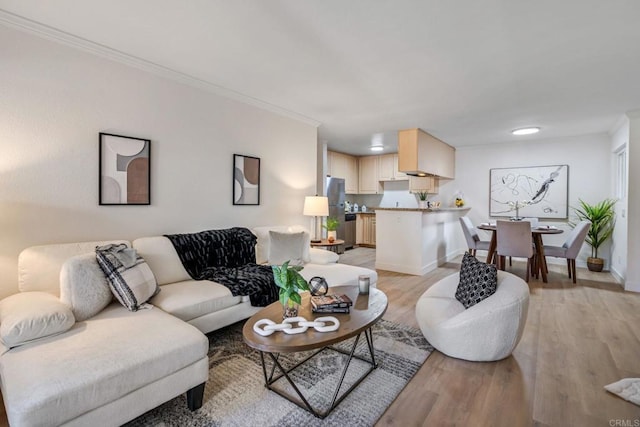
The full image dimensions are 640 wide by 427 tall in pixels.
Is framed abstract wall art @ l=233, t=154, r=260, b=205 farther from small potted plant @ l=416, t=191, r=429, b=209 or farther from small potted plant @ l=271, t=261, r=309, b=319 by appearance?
small potted plant @ l=416, t=191, r=429, b=209

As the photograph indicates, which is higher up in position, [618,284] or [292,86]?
[292,86]

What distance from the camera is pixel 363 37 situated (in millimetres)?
2264

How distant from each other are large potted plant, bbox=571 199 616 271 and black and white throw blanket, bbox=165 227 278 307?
17.4 ft

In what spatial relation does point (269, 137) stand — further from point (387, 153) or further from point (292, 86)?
point (387, 153)

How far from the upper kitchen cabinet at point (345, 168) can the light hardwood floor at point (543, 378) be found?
4256mm

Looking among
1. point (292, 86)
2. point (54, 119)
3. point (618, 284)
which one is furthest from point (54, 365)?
point (618, 284)

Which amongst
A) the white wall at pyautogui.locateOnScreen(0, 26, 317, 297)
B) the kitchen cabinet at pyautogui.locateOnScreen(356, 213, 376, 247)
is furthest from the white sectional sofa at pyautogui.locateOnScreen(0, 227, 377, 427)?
the kitchen cabinet at pyautogui.locateOnScreen(356, 213, 376, 247)

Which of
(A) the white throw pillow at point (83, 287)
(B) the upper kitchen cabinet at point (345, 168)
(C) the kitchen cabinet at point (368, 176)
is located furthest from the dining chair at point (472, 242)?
(A) the white throw pillow at point (83, 287)

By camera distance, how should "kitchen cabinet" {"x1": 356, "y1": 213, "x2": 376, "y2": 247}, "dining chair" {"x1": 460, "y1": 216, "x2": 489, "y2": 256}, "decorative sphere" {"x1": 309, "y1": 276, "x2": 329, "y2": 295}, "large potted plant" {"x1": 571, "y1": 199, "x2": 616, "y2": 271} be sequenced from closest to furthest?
"decorative sphere" {"x1": 309, "y1": 276, "x2": 329, "y2": 295} → "large potted plant" {"x1": 571, "y1": 199, "x2": 616, "y2": 271} → "dining chair" {"x1": 460, "y1": 216, "x2": 489, "y2": 256} → "kitchen cabinet" {"x1": 356, "y1": 213, "x2": 376, "y2": 247}

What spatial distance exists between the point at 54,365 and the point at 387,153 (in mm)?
7085

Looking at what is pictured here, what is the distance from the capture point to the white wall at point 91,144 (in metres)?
2.17

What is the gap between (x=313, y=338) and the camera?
1625mm

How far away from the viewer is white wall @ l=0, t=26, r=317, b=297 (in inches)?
85.5

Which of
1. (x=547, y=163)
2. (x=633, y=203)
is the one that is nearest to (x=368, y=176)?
(x=547, y=163)
